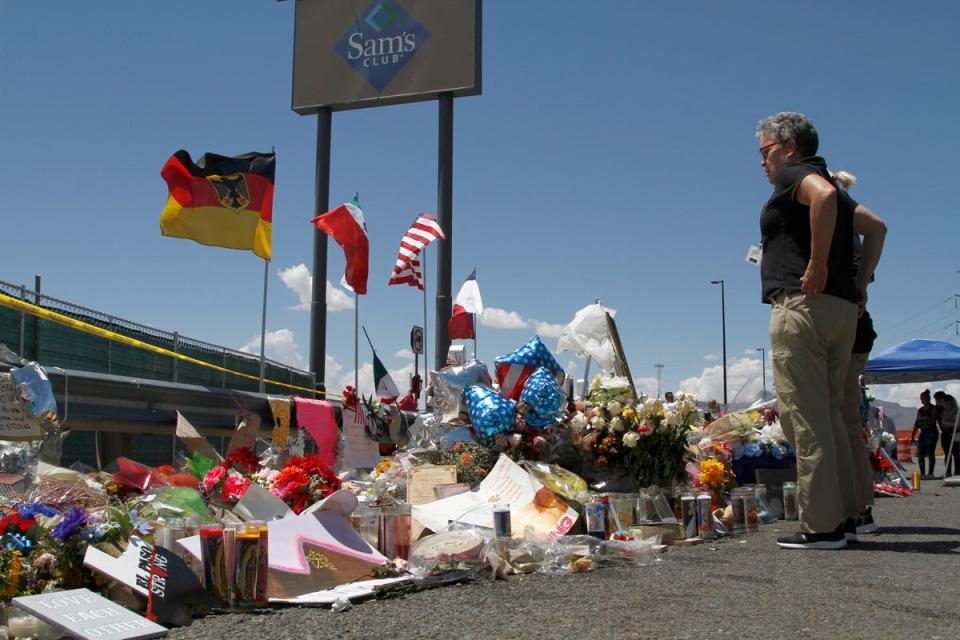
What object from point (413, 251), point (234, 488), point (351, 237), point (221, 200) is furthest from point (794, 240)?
point (413, 251)

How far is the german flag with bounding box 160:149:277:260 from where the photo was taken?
392 inches

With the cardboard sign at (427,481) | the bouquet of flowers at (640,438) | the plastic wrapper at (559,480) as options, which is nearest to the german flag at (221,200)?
the cardboard sign at (427,481)

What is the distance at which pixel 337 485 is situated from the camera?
14.1 ft

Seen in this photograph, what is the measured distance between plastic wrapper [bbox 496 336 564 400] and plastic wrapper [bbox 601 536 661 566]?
156 cm

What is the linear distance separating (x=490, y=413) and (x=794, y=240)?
1.90 m

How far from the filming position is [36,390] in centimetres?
457

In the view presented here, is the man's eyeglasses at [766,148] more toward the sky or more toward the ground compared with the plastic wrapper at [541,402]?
more toward the sky

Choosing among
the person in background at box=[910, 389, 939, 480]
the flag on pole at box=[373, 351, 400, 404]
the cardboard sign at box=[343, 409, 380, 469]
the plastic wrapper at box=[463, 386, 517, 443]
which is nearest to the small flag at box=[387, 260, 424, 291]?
the flag on pole at box=[373, 351, 400, 404]

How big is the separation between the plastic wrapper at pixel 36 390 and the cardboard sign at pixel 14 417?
28 mm

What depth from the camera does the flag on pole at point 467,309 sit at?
12.9 m

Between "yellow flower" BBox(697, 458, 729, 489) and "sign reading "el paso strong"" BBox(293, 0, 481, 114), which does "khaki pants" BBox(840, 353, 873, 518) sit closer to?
"yellow flower" BBox(697, 458, 729, 489)

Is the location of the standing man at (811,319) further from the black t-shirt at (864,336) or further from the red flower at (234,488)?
the red flower at (234,488)

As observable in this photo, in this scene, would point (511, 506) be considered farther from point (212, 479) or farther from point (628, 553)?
point (212, 479)

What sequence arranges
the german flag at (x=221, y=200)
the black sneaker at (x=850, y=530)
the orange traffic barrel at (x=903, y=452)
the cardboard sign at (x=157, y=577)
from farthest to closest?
the orange traffic barrel at (x=903, y=452), the german flag at (x=221, y=200), the black sneaker at (x=850, y=530), the cardboard sign at (x=157, y=577)
